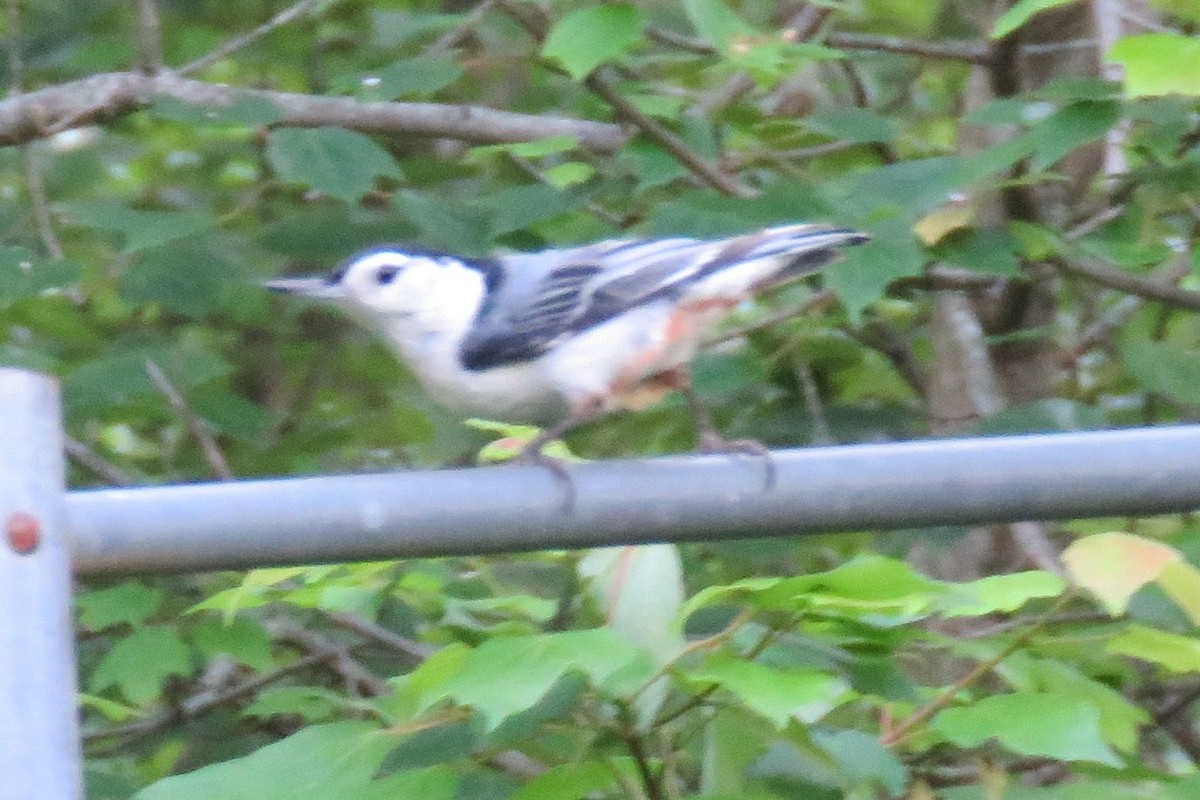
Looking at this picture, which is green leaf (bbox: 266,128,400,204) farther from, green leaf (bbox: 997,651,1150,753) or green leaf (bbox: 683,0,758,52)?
green leaf (bbox: 997,651,1150,753)

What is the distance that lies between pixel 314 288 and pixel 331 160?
0.78 ft

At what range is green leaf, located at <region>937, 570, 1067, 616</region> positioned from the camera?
4.10ft

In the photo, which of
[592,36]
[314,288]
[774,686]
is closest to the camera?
[774,686]

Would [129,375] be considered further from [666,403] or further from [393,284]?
[666,403]

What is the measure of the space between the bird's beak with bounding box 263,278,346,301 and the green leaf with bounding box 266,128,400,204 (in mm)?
126

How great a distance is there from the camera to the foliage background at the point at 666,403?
4.32 feet

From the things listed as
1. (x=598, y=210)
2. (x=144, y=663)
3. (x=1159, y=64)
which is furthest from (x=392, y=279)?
(x=1159, y=64)

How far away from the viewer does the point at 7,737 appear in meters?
0.99

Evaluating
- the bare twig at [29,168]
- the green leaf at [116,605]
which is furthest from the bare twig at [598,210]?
the green leaf at [116,605]

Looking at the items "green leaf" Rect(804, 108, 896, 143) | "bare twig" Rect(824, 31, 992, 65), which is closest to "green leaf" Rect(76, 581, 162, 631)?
"green leaf" Rect(804, 108, 896, 143)

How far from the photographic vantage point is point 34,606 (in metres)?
1.02

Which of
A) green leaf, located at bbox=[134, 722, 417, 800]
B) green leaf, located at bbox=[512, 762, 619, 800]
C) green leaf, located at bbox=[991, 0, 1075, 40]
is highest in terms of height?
green leaf, located at bbox=[991, 0, 1075, 40]

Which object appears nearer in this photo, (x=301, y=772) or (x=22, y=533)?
(x=22, y=533)

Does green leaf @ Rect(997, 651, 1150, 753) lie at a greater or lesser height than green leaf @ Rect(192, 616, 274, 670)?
greater
